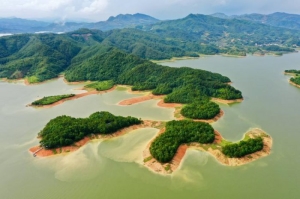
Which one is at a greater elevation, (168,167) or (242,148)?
(242,148)

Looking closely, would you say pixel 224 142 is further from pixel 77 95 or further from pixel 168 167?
pixel 77 95

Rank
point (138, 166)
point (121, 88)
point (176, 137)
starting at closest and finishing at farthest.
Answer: point (138, 166) → point (176, 137) → point (121, 88)

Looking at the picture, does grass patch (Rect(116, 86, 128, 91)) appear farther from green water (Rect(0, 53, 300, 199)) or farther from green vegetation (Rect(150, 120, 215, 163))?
green vegetation (Rect(150, 120, 215, 163))

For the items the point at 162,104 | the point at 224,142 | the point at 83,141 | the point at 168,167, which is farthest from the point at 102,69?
the point at 168,167

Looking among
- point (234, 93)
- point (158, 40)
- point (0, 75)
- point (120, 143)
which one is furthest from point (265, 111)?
point (158, 40)

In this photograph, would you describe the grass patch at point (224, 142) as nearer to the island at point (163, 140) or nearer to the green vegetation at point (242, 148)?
the island at point (163, 140)

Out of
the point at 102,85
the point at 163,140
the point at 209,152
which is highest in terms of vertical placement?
the point at 163,140
